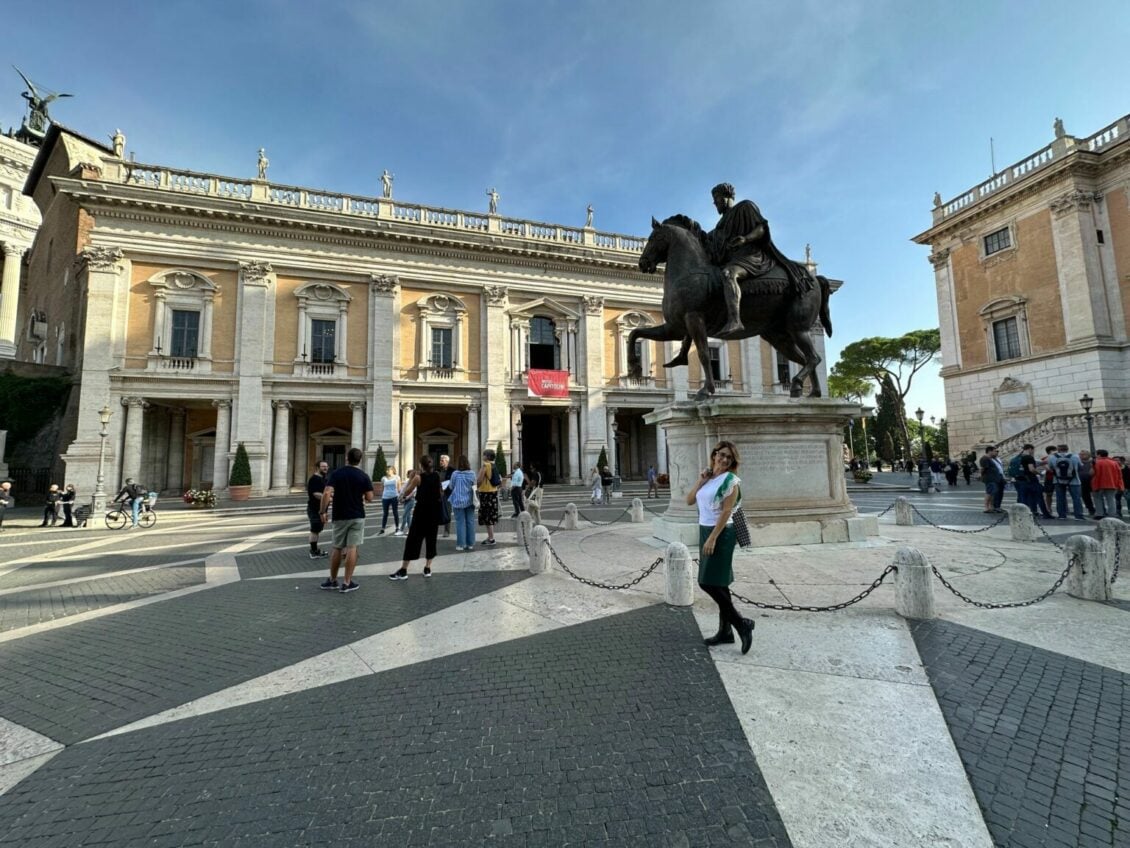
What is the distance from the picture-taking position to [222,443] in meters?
23.0

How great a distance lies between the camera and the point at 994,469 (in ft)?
38.9

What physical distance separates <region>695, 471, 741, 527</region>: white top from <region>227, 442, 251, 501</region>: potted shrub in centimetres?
2354

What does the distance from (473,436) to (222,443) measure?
11869mm

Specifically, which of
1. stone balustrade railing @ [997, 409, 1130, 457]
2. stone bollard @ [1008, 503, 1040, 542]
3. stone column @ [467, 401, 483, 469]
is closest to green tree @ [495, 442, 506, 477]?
stone column @ [467, 401, 483, 469]

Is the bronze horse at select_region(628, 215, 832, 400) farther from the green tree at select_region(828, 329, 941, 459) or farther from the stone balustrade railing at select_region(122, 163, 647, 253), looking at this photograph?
the green tree at select_region(828, 329, 941, 459)

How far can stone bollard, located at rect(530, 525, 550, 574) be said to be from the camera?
673cm

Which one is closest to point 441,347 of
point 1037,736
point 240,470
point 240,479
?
point 240,470

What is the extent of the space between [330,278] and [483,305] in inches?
320

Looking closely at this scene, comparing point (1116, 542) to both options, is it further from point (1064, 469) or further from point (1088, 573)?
point (1064, 469)

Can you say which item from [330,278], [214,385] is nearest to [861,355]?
[330,278]

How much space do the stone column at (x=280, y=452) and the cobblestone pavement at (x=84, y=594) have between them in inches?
695

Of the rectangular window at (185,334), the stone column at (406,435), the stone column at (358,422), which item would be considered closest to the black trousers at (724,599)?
the stone column at (406,435)

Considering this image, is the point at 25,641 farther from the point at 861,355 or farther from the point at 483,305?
the point at 861,355

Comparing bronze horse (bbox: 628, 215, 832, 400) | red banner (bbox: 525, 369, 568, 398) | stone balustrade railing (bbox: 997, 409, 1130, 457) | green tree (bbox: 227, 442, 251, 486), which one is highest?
red banner (bbox: 525, 369, 568, 398)
